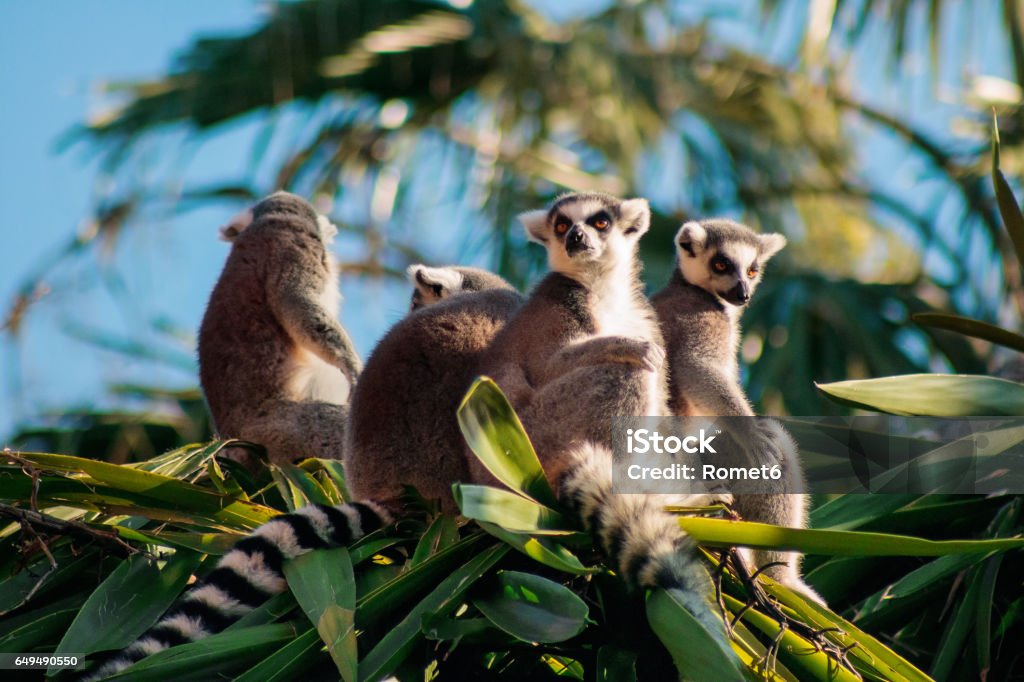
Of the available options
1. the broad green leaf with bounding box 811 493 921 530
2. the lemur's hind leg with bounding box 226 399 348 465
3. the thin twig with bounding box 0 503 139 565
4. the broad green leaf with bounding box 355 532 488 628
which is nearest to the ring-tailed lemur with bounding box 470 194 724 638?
the broad green leaf with bounding box 355 532 488 628

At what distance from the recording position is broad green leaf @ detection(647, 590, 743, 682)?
2.48 meters

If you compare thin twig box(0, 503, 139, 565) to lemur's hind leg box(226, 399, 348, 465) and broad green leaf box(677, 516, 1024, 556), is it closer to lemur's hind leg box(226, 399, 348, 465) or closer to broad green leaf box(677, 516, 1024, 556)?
broad green leaf box(677, 516, 1024, 556)

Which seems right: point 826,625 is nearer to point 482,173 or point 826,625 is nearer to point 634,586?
point 634,586

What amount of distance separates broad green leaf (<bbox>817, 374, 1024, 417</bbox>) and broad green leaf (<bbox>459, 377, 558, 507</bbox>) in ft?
3.02

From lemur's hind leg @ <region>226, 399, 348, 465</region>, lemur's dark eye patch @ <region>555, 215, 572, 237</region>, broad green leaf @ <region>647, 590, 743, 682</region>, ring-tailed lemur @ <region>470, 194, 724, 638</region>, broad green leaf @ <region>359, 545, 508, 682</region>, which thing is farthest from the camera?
lemur's hind leg @ <region>226, 399, 348, 465</region>

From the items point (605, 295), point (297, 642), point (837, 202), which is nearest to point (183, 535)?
point (297, 642)

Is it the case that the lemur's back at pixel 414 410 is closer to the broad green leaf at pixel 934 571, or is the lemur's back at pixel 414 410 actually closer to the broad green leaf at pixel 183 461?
the broad green leaf at pixel 183 461

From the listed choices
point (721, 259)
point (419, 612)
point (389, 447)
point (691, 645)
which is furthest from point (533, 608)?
point (721, 259)

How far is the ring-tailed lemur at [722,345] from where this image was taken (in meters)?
3.59

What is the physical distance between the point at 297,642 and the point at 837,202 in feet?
38.1

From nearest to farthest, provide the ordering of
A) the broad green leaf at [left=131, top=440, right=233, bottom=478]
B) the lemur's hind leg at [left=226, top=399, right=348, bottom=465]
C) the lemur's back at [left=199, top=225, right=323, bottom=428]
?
the broad green leaf at [left=131, top=440, right=233, bottom=478], the lemur's hind leg at [left=226, top=399, right=348, bottom=465], the lemur's back at [left=199, top=225, right=323, bottom=428]

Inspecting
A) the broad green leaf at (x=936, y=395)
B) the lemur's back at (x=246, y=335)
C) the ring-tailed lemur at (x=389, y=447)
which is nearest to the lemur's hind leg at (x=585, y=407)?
the ring-tailed lemur at (x=389, y=447)

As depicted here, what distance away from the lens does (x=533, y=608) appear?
272 centimetres

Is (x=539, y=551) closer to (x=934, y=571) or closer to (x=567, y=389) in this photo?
(x=567, y=389)
